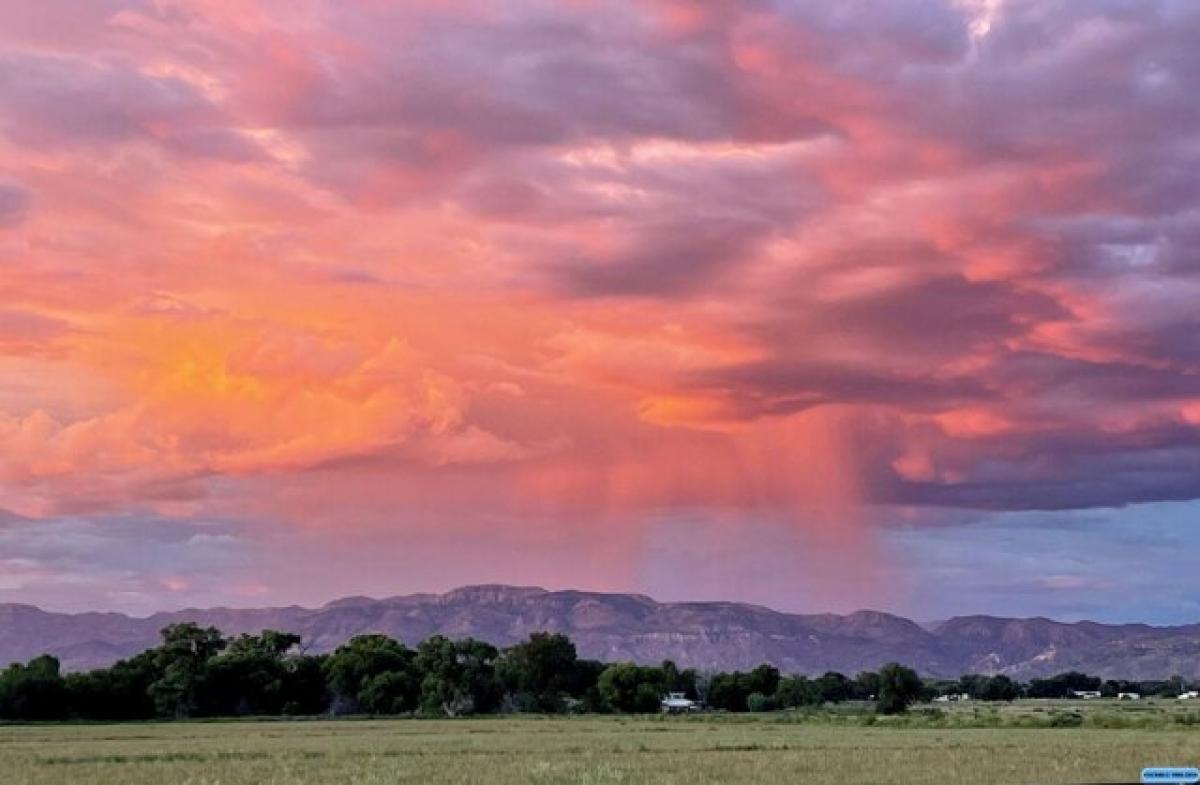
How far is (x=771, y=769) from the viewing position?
54438mm

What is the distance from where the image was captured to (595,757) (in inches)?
2507

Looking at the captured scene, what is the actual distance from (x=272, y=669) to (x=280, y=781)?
4779 inches

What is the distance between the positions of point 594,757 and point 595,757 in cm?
4

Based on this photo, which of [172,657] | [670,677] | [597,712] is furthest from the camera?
[670,677]

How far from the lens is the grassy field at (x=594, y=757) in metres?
50.4

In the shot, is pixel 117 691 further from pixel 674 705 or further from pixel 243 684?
pixel 674 705

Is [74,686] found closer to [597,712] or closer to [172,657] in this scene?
[172,657]

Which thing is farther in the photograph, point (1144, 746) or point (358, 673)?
point (358, 673)

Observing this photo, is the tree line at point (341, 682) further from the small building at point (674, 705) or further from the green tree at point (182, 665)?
the small building at point (674, 705)

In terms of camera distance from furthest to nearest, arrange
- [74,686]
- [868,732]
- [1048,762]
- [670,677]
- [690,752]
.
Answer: [670,677] → [74,686] → [868,732] → [690,752] → [1048,762]

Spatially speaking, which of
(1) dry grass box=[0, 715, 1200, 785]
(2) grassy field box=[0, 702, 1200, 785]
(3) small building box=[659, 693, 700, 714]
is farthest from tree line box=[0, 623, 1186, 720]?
(1) dry grass box=[0, 715, 1200, 785]

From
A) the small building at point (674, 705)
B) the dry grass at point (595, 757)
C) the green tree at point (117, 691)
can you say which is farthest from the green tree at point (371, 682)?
the dry grass at point (595, 757)

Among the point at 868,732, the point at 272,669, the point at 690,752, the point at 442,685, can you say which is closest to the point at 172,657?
the point at 272,669

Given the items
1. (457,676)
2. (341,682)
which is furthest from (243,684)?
(457,676)
